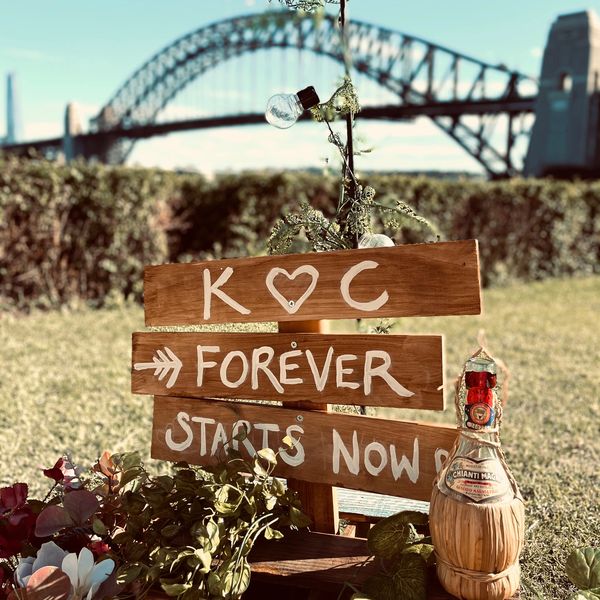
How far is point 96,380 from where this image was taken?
14.3ft

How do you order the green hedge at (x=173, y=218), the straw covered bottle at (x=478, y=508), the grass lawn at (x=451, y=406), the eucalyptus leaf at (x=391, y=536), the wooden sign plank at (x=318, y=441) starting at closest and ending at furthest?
the straw covered bottle at (x=478, y=508) → the eucalyptus leaf at (x=391, y=536) → the wooden sign plank at (x=318, y=441) → the grass lawn at (x=451, y=406) → the green hedge at (x=173, y=218)

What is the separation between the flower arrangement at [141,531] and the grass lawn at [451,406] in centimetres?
82

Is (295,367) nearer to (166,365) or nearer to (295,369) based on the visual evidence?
(295,369)

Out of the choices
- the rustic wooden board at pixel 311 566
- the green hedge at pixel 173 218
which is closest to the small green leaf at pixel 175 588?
the rustic wooden board at pixel 311 566

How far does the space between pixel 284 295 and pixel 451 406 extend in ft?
10.0

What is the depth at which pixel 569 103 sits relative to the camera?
24.5 m

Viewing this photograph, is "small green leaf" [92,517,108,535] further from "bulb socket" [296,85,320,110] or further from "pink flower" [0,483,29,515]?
"bulb socket" [296,85,320,110]

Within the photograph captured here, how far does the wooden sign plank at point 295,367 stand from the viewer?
1.54 metres

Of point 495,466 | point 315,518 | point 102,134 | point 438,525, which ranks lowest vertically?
point 315,518

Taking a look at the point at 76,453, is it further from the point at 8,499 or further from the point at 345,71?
the point at 345,71

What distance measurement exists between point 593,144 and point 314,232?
25.5m

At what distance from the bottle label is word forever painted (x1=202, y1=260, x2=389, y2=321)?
43 centimetres

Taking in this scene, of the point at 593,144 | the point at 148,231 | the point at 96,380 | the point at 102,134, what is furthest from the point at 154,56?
the point at 96,380

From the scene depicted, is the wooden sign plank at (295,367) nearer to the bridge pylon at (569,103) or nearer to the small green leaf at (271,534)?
the small green leaf at (271,534)
